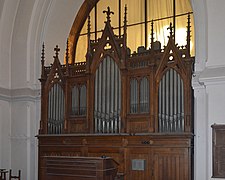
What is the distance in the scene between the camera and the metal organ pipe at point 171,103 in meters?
9.59

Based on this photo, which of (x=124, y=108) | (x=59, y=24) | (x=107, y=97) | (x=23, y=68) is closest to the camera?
(x=124, y=108)

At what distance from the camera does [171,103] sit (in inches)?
381

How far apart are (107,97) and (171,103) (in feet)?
5.52

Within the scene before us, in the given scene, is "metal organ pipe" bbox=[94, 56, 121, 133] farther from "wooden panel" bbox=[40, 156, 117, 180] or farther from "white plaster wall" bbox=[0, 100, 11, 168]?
"white plaster wall" bbox=[0, 100, 11, 168]

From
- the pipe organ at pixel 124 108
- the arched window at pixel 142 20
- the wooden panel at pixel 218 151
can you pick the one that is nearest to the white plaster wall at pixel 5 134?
the pipe organ at pixel 124 108

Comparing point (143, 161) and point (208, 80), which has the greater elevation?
point (208, 80)

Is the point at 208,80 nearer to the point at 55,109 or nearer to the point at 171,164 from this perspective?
the point at 171,164

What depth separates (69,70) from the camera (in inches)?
450

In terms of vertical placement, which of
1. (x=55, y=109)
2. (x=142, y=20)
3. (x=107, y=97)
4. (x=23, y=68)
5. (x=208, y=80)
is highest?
(x=142, y=20)

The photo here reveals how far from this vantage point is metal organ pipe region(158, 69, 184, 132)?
31.4ft

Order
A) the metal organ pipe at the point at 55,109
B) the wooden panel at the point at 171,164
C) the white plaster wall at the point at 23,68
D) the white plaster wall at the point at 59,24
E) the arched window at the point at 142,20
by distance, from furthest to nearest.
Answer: the white plaster wall at the point at 59,24, the white plaster wall at the point at 23,68, the arched window at the point at 142,20, the metal organ pipe at the point at 55,109, the wooden panel at the point at 171,164

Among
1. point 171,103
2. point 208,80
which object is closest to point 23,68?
point 171,103

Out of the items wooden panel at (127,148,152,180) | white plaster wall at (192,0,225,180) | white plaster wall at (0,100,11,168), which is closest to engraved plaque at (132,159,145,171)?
wooden panel at (127,148,152,180)

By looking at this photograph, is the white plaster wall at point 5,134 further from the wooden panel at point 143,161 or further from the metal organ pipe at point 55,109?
the wooden panel at point 143,161
